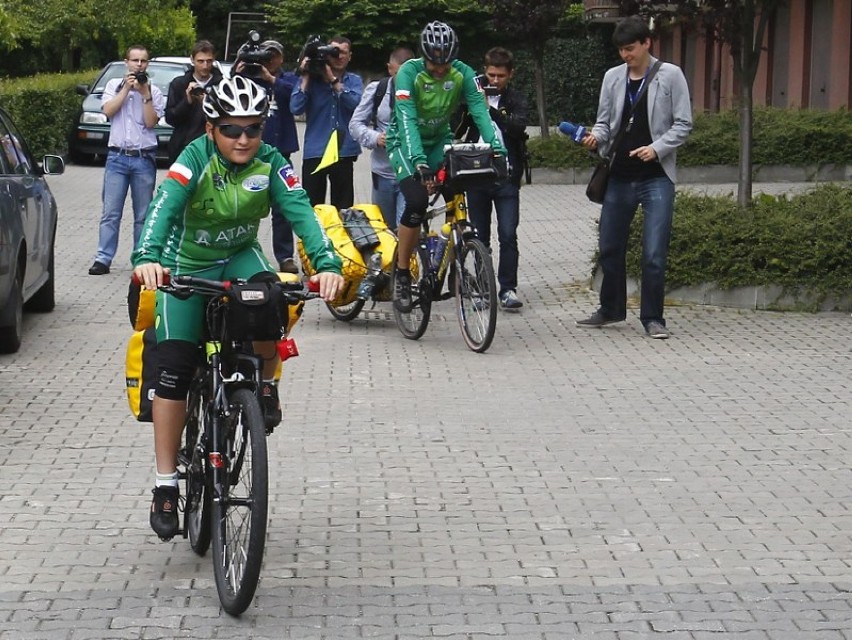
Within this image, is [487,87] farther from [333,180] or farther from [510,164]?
[333,180]

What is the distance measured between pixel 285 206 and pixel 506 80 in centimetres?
668

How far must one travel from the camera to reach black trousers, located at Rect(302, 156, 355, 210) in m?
13.8

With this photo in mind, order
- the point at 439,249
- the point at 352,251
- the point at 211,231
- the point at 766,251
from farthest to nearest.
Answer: the point at 766,251, the point at 352,251, the point at 439,249, the point at 211,231

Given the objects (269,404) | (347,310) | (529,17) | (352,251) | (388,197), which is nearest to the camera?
(269,404)

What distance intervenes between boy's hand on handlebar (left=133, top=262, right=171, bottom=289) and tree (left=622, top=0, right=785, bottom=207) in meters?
8.70

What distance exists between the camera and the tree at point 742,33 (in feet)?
45.2

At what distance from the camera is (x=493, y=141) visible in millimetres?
10531

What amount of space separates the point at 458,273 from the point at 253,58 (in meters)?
3.51

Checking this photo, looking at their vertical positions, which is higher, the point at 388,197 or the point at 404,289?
the point at 388,197

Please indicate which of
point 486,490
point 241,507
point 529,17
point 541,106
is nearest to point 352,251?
point 486,490

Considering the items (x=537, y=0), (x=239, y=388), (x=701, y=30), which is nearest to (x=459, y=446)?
(x=239, y=388)

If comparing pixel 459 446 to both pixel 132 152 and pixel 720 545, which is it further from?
pixel 132 152

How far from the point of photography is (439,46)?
10.4m

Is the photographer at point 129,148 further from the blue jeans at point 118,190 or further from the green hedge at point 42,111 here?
the green hedge at point 42,111
